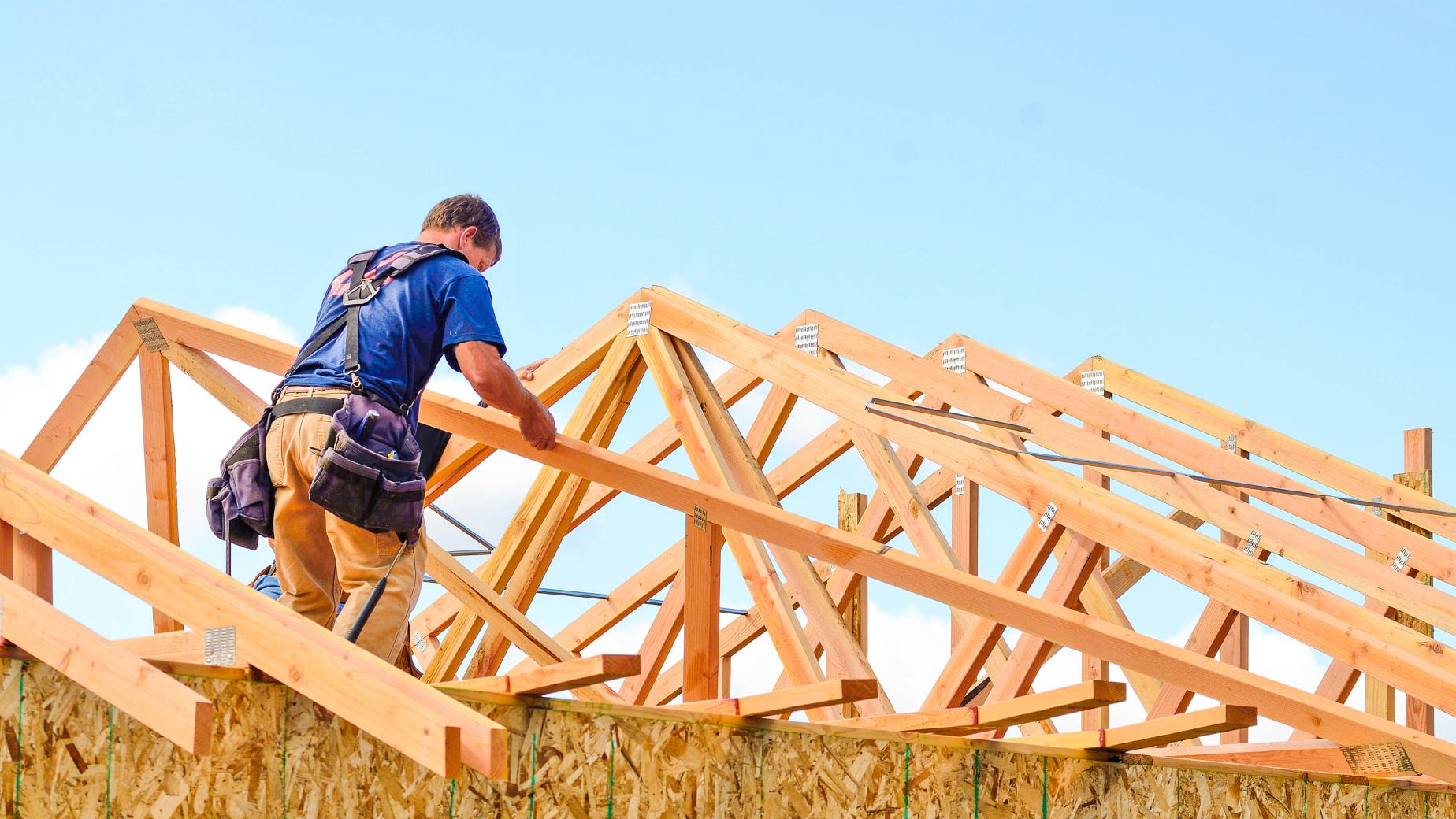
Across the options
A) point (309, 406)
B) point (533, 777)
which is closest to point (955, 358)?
point (309, 406)

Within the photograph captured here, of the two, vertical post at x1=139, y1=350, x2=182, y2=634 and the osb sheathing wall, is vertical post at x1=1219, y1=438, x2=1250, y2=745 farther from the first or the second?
vertical post at x1=139, y1=350, x2=182, y2=634

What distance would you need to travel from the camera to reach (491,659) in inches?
256

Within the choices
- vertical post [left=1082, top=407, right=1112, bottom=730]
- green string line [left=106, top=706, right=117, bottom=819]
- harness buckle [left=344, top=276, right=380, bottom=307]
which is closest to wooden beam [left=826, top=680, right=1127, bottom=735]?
harness buckle [left=344, top=276, right=380, bottom=307]

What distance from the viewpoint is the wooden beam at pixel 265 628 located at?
9.43ft

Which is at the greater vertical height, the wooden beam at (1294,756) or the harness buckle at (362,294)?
the harness buckle at (362,294)

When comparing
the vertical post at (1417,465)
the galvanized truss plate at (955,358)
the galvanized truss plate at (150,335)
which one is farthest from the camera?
the galvanized truss plate at (955,358)

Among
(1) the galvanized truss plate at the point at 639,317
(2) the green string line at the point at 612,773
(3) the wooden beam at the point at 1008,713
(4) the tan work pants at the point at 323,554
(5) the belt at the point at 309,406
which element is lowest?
(2) the green string line at the point at 612,773

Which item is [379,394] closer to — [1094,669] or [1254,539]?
[1254,539]

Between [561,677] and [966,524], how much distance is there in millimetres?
5095

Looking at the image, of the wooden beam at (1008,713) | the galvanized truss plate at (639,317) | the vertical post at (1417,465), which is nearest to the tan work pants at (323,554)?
the wooden beam at (1008,713)

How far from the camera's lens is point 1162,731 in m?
4.51

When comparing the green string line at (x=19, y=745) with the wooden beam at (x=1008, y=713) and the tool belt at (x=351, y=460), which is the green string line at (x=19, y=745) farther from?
the wooden beam at (x=1008, y=713)

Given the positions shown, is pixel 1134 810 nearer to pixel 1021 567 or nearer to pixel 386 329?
pixel 1021 567

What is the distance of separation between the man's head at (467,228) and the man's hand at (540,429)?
0.46 m
